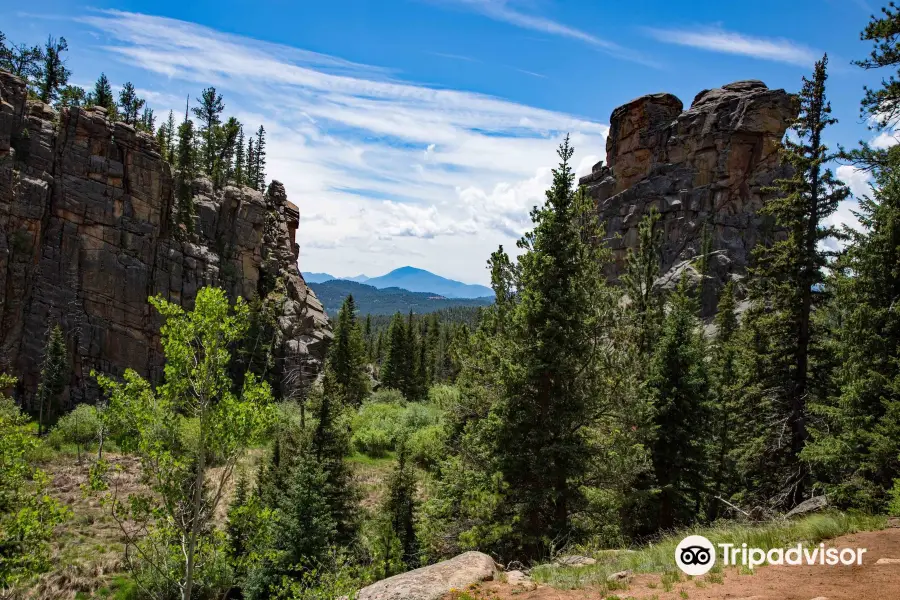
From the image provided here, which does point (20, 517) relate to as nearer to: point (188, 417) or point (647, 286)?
point (188, 417)

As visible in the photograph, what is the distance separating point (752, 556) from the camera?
873 centimetres

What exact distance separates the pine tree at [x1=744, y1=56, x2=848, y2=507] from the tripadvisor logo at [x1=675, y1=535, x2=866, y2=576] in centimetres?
736

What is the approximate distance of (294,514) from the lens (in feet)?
60.0

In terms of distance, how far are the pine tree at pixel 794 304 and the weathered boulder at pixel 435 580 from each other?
10372mm

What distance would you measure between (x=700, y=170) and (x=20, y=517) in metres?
78.9

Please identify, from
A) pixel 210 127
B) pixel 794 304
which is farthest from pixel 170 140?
pixel 794 304

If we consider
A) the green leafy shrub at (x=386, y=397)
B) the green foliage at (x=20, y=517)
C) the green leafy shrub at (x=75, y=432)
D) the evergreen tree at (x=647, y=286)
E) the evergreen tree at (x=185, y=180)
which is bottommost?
the green leafy shrub at (x=75, y=432)

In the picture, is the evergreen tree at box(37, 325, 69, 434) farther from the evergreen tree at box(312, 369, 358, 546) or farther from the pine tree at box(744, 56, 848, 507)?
the pine tree at box(744, 56, 848, 507)

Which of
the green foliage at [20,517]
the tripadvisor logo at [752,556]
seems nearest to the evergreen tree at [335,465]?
the green foliage at [20,517]

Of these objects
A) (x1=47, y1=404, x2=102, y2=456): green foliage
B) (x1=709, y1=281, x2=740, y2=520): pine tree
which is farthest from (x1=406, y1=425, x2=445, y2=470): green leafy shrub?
(x1=47, y1=404, x2=102, y2=456): green foliage

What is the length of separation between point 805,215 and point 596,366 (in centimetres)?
877

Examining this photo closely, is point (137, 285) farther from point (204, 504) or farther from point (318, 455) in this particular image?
point (204, 504)

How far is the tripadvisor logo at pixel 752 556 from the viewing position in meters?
8.01

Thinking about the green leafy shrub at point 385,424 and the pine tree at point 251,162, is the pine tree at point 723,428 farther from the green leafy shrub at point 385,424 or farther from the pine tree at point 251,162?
the pine tree at point 251,162
